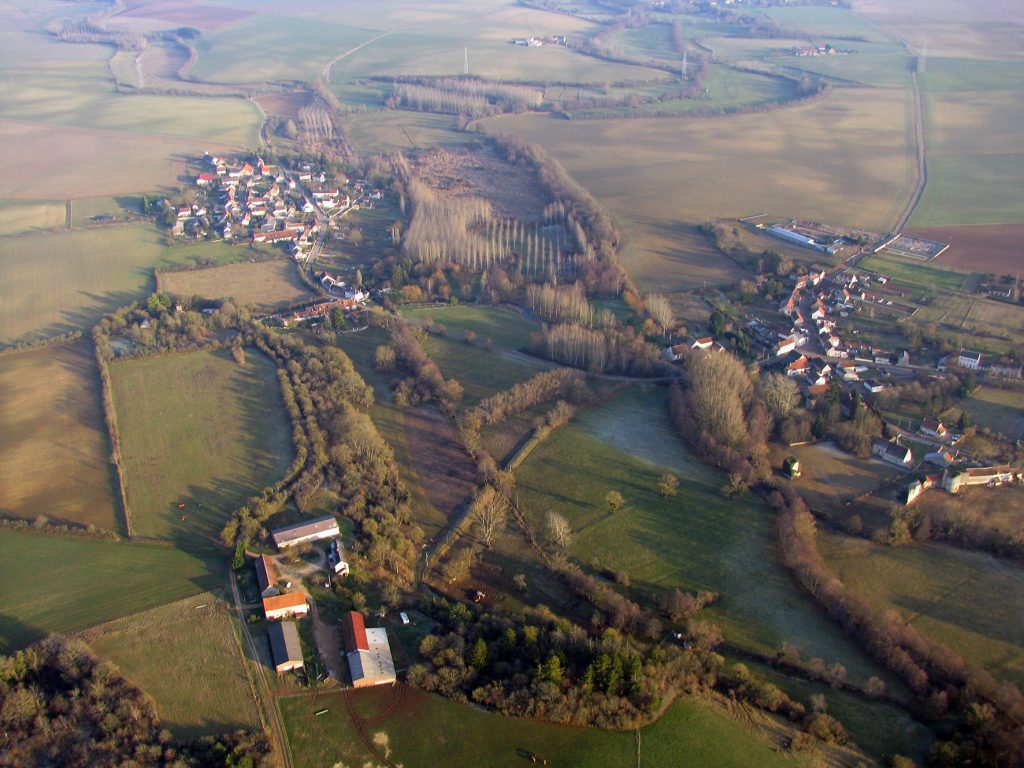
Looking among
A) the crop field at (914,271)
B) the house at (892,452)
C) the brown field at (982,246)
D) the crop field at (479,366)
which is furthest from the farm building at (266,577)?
the brown field at (982,246)

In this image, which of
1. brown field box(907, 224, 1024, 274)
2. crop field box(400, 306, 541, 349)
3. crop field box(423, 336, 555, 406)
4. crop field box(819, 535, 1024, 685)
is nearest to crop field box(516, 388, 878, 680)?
crop field box(819, 535, 1024, 685)

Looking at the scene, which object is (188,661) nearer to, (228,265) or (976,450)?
(976,450)

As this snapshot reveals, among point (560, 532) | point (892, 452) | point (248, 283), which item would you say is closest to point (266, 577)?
point (560, 532)

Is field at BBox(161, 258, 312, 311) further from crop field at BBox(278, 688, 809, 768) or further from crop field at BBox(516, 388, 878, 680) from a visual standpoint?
crop field at BBox(278, 688, 809, 768)

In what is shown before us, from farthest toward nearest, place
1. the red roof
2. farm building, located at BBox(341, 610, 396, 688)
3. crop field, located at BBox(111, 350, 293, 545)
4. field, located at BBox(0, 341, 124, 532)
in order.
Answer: field, located at BBox(0, 341, 124, 532), crop field, located at BBox(111, 350, 293, 545), the red roof, farm building, located at BBox(341, 610, 396, 688)

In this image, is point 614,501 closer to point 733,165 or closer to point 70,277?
point 70,277

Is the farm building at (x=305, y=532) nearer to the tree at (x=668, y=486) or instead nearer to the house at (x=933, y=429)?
the tree at (x=668, y=486)
